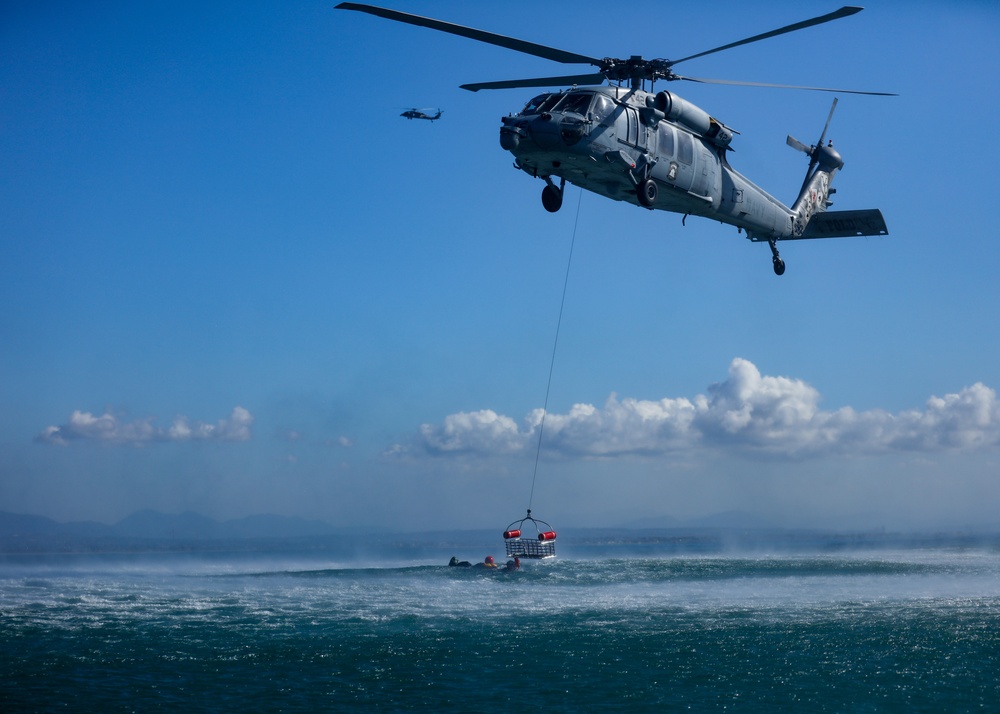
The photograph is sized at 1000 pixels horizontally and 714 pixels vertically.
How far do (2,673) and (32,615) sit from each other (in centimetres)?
886

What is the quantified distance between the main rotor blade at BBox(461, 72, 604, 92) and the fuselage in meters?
0.69

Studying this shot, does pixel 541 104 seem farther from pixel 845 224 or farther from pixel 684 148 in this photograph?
pixel 845 224

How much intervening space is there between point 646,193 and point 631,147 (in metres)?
0.91

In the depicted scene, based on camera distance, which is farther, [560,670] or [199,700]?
[560,670]

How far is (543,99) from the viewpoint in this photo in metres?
16.1

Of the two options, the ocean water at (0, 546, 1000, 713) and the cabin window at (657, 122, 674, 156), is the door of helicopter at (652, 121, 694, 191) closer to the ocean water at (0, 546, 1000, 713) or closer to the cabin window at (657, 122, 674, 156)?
the cabin window at (657, 122, 674, 156)

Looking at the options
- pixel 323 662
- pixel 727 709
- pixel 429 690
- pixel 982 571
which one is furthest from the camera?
pixel 982 571

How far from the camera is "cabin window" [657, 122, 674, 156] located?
683 inches

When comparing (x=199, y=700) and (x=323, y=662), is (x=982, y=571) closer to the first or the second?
(x=323, y=662)

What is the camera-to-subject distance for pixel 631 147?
16.6 meters

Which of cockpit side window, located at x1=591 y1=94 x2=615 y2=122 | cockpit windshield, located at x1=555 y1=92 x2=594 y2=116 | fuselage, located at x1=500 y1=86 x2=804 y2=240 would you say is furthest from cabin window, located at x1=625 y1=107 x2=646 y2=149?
cockpit windshield, located at x1=555 y1=92 x2=594 y2=116

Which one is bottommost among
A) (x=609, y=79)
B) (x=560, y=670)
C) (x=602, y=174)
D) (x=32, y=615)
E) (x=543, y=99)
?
(x=32, y=615)

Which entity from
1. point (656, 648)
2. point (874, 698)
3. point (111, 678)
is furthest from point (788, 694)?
point (111, 678)

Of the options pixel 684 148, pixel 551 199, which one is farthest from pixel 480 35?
pixel 684 148
